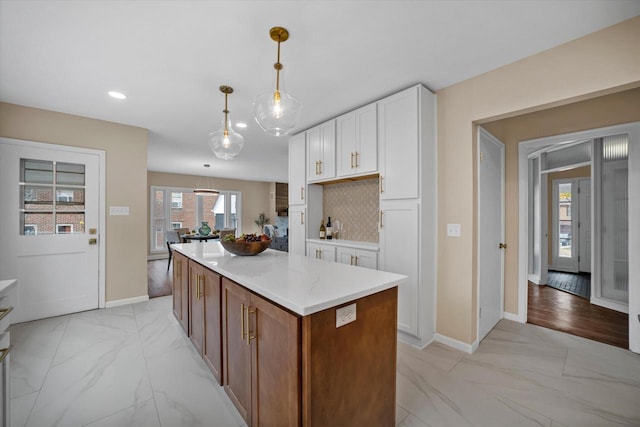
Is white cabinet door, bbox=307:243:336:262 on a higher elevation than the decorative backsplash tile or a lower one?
lower

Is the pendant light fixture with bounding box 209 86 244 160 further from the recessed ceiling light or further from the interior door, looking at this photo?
the interior door

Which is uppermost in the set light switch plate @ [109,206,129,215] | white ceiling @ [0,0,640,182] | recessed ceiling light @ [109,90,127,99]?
white ceiling @ [0,0,640,182]

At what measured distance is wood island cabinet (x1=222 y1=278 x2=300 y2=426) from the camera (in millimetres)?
1084

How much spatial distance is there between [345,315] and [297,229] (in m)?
2.66

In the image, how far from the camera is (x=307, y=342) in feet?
3.45

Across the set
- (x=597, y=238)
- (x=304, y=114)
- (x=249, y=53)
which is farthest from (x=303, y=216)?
(x=597, y=238)

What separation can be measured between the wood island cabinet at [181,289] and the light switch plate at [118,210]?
138 cm

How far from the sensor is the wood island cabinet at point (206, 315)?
70.4 inches

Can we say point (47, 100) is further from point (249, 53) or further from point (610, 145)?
point (610, 145)

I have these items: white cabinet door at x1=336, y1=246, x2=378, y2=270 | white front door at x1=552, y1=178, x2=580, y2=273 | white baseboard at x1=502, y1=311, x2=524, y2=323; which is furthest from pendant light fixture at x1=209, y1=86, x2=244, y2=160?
white front door at x1=552, y1=178, x2=580, y2=273

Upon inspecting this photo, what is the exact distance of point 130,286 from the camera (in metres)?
3.64

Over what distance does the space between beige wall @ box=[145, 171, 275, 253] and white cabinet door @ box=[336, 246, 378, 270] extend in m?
6.83

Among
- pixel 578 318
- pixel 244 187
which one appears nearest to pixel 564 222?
pixel 578 318

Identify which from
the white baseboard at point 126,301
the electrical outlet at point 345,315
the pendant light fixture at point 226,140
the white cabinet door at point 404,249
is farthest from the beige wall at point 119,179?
the electrical outlet at point 345,315
